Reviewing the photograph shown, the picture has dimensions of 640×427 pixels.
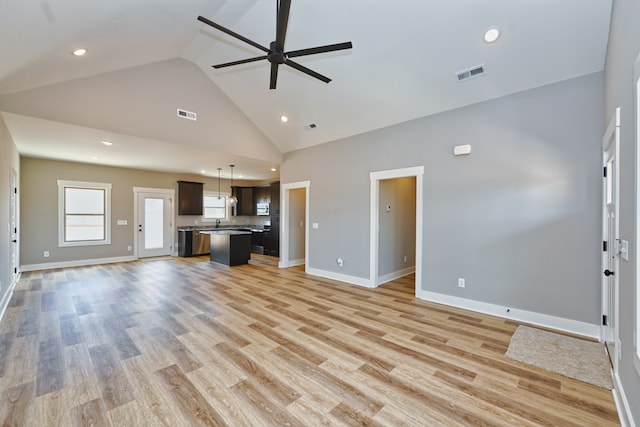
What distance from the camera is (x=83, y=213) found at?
7.29 meters

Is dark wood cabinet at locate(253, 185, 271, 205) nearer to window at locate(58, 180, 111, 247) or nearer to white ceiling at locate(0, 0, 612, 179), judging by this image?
white ceiling at locate(0, 0, 612, 179)

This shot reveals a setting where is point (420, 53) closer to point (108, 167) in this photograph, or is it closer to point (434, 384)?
point (434, 384)

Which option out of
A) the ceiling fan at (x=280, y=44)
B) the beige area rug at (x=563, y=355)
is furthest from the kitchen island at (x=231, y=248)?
the beige area rug at (x=563, y=355)

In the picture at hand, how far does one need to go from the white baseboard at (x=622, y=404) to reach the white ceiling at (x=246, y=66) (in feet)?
10.2

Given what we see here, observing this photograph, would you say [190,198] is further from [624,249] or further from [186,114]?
[624,249]

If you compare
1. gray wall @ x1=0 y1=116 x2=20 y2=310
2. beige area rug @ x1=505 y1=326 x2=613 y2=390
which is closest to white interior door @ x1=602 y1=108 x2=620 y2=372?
beige area rug @ x1=505 y1=326 x2=613 y2=390

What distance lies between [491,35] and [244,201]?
8.94 metres

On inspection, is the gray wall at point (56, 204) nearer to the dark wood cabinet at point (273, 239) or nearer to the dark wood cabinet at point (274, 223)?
the dark wood cabinet at point (274, 223)

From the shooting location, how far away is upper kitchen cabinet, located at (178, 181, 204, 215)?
8992 mm

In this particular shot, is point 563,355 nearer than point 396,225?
Yes

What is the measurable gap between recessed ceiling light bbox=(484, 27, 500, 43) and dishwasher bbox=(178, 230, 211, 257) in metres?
8.41

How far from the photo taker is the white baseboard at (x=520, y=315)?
312 centimetres

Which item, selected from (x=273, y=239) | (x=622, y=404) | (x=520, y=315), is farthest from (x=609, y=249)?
(x=273, y=239)

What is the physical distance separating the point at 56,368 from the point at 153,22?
3713mm
